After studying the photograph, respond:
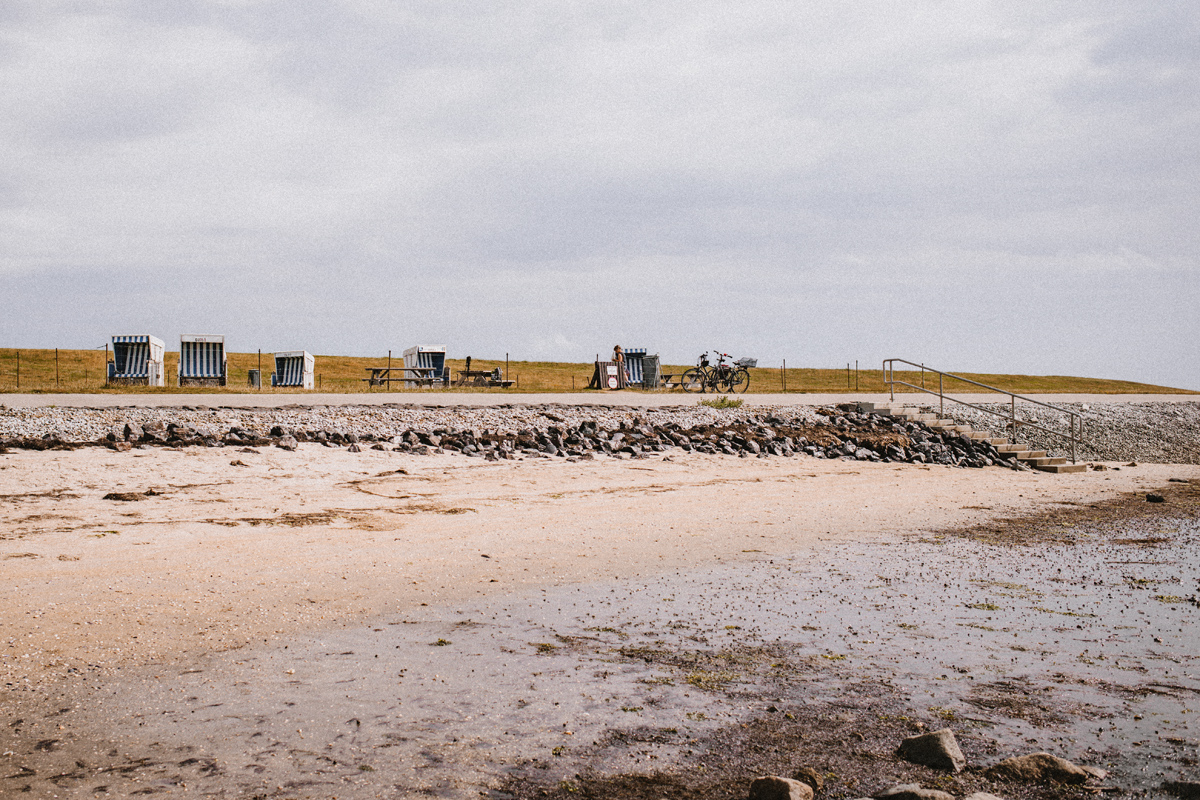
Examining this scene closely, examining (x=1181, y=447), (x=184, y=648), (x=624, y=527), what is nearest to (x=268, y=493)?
(x=624, y=527)

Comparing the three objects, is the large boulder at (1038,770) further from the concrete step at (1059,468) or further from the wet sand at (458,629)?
the concrete step at (1059,468)

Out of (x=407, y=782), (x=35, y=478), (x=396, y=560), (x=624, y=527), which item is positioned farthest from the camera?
(x=35, y=478)

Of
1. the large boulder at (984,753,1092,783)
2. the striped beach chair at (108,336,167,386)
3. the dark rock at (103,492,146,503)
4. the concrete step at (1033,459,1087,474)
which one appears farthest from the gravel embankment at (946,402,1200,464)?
the striped beach chair at (108,336,167,386)

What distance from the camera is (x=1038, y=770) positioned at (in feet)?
10.6

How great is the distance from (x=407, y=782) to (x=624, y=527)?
5.93m

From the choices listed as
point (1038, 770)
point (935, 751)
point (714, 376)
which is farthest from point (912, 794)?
point (714, 376)

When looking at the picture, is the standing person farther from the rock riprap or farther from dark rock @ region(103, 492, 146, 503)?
dark rock @ region(103, 492, 146, 503)

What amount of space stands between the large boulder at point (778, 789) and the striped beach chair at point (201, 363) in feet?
91.1

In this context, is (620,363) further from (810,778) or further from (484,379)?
(810,778)

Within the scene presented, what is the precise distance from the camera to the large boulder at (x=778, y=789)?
2.93 m

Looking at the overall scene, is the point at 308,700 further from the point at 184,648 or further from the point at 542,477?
the point at 542,477

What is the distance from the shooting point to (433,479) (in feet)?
38.7

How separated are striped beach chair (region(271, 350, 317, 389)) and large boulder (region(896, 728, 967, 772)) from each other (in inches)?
1091

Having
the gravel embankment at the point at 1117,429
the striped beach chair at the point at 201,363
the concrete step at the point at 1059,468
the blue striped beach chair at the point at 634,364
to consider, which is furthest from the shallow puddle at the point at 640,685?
the striped beach chair at the point at 201,363
